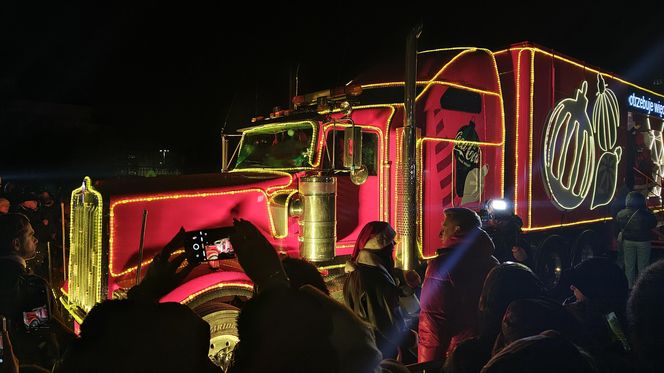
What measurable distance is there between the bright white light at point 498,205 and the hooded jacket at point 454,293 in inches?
125

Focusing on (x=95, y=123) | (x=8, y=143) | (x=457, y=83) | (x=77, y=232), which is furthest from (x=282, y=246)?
(x=95, y=123)

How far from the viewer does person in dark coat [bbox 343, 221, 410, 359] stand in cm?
312

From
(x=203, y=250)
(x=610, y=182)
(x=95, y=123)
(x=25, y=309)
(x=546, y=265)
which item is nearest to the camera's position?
(x=25, y=309)

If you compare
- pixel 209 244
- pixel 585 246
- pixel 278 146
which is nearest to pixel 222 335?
pixel 209 244

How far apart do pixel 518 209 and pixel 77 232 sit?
548 cm

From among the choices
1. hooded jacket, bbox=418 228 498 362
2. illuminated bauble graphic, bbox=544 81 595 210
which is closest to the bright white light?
illuminated bauble graphic, bbox=544 81 595 210

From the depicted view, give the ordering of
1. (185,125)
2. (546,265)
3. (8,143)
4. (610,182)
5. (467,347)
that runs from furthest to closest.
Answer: (185,125), (8,143), (610,182), (546,265), (467,347)

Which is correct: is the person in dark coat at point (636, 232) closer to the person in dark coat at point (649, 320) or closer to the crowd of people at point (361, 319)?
the crowd of people at point (361, 319)

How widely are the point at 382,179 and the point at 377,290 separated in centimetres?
225

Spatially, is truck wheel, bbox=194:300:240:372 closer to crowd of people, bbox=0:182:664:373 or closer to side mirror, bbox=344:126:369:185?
crowd of people, bbox=0:182:664:373

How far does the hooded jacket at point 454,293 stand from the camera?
3285mm

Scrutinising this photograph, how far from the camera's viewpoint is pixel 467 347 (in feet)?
7.16

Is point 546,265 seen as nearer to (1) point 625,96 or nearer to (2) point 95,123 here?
(1) point 625,96

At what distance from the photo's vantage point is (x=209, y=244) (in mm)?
3582
